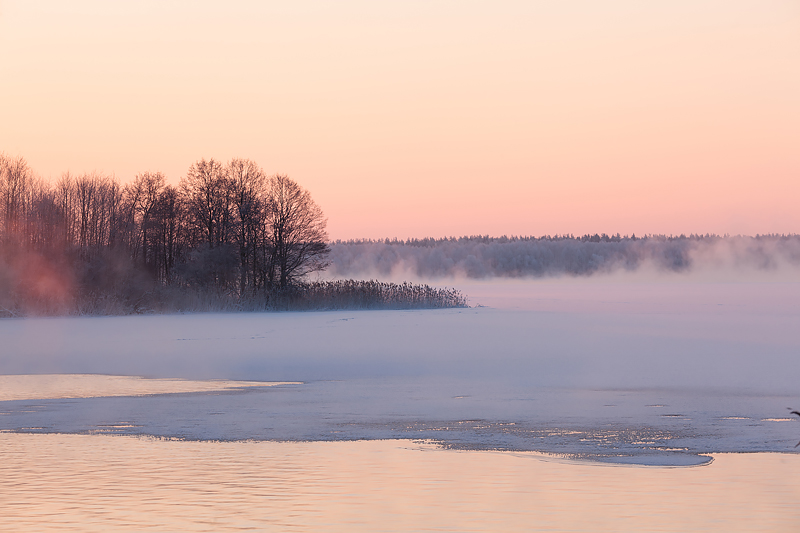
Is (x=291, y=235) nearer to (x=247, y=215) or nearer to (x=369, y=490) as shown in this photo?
(x=247, y=215)

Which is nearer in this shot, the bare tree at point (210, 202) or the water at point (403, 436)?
the water at point (403, 436)

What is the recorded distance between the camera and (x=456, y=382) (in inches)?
589

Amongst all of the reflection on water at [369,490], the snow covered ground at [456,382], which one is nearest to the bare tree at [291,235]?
the snow covered ground at [456,382]

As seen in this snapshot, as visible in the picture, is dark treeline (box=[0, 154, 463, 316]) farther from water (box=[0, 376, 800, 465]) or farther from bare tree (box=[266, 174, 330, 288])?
water (box=[0, 376, 800, 465])

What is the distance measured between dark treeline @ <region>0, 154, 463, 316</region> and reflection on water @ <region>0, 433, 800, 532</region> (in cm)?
3182

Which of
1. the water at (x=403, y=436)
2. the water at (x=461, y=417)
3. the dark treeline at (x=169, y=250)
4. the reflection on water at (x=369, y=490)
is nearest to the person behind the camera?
the reflection on water at (x=369, y=490)

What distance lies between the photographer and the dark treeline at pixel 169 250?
1567 inches

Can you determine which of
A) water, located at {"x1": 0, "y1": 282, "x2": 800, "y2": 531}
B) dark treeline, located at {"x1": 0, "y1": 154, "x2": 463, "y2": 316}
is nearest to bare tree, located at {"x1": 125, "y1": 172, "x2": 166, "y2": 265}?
dark treeline, located at {"x1": 0, "y1": 154, "x2": 463, "y2": 316}

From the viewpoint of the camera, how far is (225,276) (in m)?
46.7

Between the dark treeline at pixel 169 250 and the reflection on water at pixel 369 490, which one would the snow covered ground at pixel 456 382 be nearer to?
the reflection on water at pixel 369 490

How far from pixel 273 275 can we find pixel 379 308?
28.7 feet

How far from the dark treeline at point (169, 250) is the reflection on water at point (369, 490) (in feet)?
104

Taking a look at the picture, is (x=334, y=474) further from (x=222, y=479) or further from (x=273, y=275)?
(x=273, y=275)

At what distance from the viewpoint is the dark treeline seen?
131 feet
